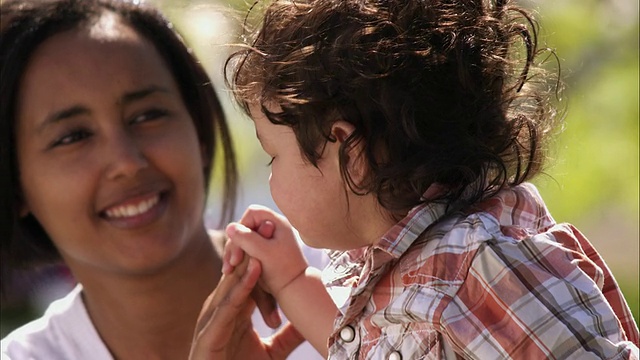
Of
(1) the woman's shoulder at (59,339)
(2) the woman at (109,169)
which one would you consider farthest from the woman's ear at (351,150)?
(1) the woman's shoulder at (59,339)

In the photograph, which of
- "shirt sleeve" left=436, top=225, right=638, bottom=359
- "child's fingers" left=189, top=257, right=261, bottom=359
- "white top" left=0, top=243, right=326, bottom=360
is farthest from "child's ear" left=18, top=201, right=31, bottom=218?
"shirt sleeve" left=436, top=225, right=638, bottom=359

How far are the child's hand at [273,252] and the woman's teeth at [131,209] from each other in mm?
491

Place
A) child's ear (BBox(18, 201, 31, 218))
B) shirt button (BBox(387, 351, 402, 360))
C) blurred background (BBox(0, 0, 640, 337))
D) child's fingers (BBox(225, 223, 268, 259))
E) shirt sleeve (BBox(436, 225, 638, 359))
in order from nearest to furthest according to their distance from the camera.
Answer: shirt sleeve (BBox(436, 225, 638, 359)) < shirt button (BBox(387, 351, 402, 360)) < child's fingers (BBox(225, 223, 268, 259)) < child's ear (BBox(18, 201, 31, 218)) < blurred background (BBox(0, 0, 640, 337))

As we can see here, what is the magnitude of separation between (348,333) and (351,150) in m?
0.35

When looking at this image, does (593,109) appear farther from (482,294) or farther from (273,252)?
(482,294)

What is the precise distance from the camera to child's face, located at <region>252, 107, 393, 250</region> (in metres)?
2.04

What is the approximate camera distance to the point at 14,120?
2.84 meters

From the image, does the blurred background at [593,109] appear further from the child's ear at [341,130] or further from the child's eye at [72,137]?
the child's ear at [341,130]

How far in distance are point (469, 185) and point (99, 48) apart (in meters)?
1.27

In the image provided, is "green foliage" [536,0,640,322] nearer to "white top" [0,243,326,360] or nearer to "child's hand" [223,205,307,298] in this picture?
"white top" [0,243,326,360]

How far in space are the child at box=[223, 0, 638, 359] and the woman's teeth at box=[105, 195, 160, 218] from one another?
2.40 feet

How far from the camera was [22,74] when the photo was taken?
2.82 m

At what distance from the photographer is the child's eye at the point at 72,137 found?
2.75 m

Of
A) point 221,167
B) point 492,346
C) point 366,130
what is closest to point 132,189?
point 221,167
